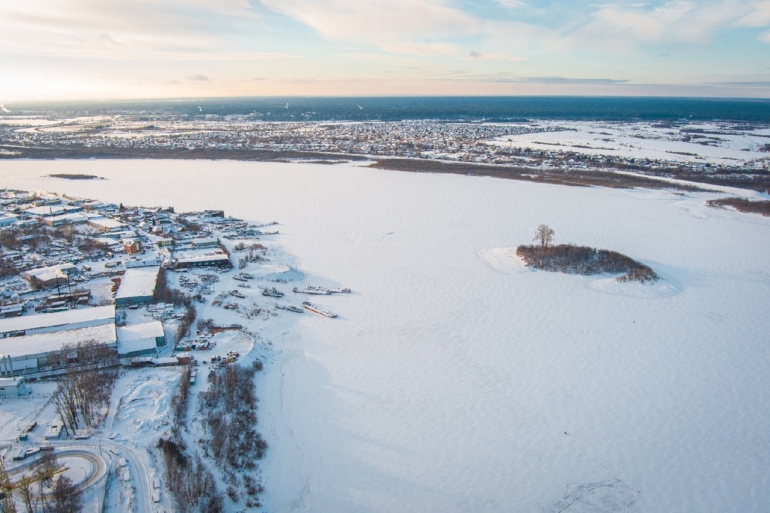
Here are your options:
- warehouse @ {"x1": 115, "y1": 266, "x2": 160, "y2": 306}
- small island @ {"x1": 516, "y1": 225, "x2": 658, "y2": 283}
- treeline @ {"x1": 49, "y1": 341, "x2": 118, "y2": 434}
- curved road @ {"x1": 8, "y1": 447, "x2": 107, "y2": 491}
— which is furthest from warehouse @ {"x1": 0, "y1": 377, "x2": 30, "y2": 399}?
small island @ {"x1": 516, "y1": 225, "x2": 658, "y2": 283}

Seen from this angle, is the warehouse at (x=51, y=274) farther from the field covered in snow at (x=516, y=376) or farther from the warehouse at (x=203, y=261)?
the field covered in snow at (x=516, y=376)

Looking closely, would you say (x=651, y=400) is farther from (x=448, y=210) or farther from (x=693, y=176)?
(x=693, y=176)

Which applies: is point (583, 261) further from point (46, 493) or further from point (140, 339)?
point (46, 493)

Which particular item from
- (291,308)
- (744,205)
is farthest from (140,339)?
(744,205)

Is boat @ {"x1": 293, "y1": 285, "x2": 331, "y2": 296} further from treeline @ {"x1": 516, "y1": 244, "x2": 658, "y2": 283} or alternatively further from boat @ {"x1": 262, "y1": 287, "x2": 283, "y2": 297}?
treeline @ {"x1": 516, "y1": 244, "x2": 658, "y2": 283}

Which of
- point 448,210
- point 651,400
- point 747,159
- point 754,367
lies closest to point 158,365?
point 651,400

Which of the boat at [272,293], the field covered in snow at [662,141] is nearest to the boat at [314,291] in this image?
the boat at [272,293]
